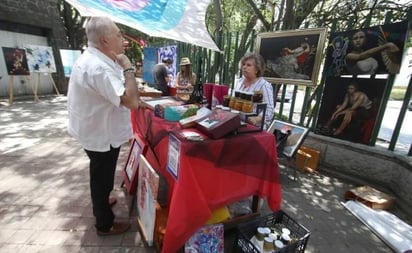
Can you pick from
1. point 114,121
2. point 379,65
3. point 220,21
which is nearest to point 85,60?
point 114,121

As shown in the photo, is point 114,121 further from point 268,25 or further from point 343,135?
point 268,25

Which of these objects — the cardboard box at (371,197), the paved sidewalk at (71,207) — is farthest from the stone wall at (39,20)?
the cardboard box at (371,197)

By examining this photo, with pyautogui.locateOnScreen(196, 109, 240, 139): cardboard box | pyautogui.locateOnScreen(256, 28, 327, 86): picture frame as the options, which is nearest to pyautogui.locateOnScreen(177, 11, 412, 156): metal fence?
pyautogui.locateOnScreen(256, 28, 327, 86): picture frame

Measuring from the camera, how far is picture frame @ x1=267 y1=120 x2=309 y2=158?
10.4ft

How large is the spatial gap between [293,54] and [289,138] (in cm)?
125

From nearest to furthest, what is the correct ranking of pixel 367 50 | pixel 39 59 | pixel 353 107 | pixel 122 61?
1. pixel 122 61
2. pixel 367 50
3. pixel 353 107
4. pixel 39 59

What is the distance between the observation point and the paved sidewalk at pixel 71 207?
2025 millimetres

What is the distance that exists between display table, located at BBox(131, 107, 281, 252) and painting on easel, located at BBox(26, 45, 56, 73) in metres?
7.32

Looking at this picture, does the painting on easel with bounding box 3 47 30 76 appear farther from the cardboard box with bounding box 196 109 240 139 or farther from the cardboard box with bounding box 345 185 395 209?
the cardboard box with bounding box 345 185 395 209

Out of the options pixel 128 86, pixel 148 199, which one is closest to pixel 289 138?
pixel 148 199

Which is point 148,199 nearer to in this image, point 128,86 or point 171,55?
point 128,86

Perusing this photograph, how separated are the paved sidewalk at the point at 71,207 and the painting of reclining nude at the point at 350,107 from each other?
718 millimetres

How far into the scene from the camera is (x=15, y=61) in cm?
684

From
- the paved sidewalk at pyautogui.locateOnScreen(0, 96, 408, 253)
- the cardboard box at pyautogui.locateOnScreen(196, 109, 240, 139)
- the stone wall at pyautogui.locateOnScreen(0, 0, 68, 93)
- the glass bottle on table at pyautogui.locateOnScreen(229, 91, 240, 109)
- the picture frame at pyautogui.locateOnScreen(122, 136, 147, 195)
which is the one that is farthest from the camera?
the stone wall at pyautogui.locateOnScreen(0, 0, 68, 93)
